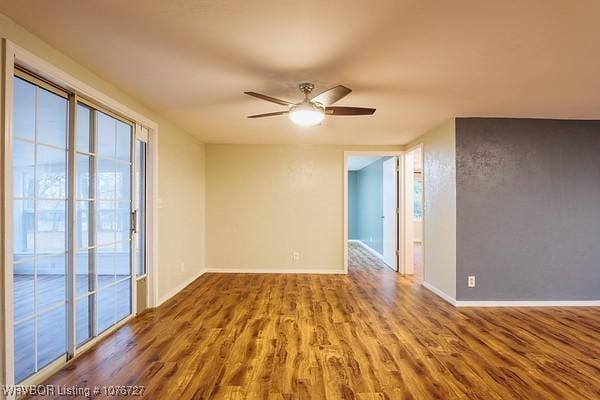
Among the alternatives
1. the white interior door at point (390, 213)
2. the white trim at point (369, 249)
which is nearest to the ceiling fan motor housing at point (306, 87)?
the white interior door at point (390, 213)

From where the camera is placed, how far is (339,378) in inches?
83.3

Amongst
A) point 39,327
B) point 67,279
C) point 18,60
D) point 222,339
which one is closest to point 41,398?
point 39,327

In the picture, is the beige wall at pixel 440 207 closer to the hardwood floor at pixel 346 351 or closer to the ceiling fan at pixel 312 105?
Answer: the hardwood floor at pixel 346 351

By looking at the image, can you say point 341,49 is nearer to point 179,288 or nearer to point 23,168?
point 23,168

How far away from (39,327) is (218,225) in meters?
3.28

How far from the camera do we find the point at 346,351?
8.21 feet

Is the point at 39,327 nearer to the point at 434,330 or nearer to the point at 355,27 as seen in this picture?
the point at 355,27

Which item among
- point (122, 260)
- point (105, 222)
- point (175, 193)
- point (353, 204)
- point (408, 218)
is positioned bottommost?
point (122, 260)

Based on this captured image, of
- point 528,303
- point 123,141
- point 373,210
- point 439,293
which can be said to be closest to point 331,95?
point 123,141

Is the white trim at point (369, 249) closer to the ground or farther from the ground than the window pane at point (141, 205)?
closer to the ground

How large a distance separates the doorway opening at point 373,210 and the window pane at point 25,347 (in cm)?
423

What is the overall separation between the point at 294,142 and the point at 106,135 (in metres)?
3.01

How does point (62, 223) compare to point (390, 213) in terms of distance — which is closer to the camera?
point (62, 223)

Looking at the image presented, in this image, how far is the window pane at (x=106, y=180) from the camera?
274cm
